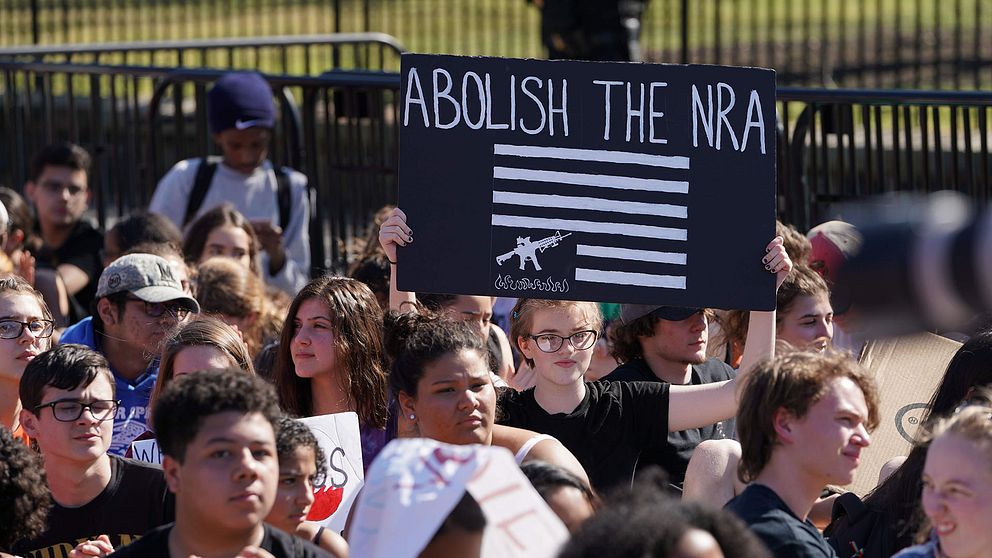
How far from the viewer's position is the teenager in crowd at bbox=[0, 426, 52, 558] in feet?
12.6

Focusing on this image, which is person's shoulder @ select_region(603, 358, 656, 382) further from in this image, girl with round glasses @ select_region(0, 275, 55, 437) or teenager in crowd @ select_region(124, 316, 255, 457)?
girl with round glasses @ select_region(0, 275, 55, 437)

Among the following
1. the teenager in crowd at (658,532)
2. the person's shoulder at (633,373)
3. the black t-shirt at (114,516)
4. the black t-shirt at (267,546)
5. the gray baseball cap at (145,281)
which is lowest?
the black t-shirt at (114,516)

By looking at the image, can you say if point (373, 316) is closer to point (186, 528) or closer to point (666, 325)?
point (666, 325)

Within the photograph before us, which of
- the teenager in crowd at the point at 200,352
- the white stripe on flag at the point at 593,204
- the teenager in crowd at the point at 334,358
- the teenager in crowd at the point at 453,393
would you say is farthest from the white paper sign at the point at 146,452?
the white stripe on flag at the point at 593,204

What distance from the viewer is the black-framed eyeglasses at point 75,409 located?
173 inches

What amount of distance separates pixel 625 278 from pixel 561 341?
32 cm

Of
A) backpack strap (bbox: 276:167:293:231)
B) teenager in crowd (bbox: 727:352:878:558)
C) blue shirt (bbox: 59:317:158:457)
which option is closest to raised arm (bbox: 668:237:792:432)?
teenager in crowd (bbox: 727:352:878:558)

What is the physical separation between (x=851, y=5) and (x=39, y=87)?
12779mm

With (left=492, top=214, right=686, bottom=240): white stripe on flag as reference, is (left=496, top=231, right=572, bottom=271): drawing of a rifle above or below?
below

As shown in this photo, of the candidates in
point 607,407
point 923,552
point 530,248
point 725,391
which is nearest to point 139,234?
point 530,248

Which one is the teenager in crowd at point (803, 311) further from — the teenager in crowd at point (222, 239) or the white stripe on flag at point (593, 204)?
the teenager in crowd at point (222, 239)

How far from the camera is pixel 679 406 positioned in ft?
16.3

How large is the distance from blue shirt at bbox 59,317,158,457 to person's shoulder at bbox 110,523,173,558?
1.83 m

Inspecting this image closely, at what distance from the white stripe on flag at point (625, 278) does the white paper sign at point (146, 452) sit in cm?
155
